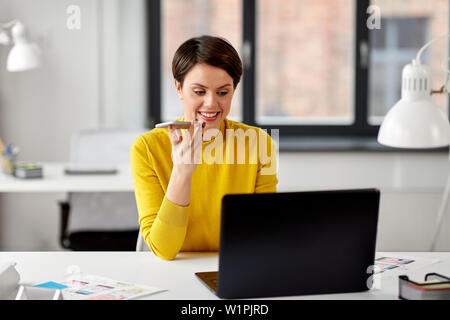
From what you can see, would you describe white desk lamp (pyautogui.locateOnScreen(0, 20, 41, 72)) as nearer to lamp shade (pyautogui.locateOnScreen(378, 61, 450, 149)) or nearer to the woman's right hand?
the woman's right hand

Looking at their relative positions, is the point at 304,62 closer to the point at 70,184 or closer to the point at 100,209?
the point at 100,209

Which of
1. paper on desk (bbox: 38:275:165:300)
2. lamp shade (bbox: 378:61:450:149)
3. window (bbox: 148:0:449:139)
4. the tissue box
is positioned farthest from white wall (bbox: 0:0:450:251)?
paper on desk (bbox: 38:275:165:300)

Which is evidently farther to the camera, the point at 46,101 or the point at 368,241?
the point at 46,101

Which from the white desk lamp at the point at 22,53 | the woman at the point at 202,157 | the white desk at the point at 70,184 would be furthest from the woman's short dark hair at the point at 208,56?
the white desk lamp at the point at 22,53

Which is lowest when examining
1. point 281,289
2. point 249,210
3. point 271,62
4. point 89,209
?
point 89,209

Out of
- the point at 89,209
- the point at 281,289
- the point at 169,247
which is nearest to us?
the point at 281,289

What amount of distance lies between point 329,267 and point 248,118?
2.69 meters

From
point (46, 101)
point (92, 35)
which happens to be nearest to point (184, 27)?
point (92, 35)

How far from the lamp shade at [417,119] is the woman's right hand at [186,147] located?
453 mm

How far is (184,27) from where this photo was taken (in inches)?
149

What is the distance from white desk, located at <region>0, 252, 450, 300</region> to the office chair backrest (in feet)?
4.49

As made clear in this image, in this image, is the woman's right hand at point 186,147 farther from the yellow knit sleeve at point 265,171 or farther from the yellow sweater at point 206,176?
the yellow knit sleeve at point 265,171

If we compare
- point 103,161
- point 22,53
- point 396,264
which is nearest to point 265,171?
point 396,264
